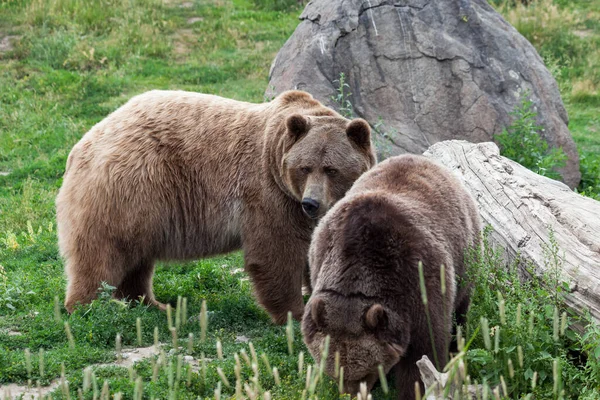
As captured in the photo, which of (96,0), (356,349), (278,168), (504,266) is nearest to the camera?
(356,349)

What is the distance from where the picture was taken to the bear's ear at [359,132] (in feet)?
22.6

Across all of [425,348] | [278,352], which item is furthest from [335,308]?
[278,352]

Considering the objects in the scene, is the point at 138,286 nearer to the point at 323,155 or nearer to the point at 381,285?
the point at 323,155

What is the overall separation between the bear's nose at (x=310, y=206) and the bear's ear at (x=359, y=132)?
0.78 m

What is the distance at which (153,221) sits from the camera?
708 centimetres

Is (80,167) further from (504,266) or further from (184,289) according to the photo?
(504,266)

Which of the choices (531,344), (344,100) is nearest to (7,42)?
(344,100)

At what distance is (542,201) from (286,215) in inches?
87.2

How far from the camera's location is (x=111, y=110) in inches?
530

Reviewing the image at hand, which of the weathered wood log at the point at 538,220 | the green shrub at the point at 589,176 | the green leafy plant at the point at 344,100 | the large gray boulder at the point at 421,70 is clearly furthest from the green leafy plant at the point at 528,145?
the weathered wood log at the point at 538,220

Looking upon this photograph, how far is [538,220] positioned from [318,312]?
2389 mm

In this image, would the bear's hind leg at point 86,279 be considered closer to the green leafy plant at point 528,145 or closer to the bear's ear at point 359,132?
the bear's ear at point 359,132

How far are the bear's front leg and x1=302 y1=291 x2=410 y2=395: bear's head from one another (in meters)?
2.20

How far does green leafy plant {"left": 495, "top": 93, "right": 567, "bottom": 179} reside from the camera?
10180 millimetres
